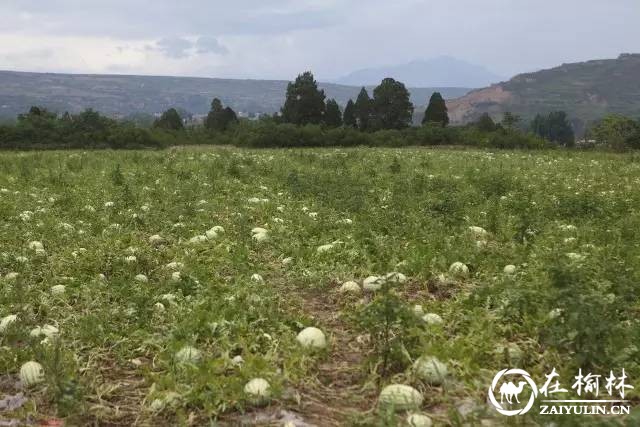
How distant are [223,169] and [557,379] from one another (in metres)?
15.1

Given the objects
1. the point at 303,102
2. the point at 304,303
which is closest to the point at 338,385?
the point at 304,303

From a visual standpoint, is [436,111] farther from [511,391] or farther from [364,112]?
[511,391]

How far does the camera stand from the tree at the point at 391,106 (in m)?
68.7

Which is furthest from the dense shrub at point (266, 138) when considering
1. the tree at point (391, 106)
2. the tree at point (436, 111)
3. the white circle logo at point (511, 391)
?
the white circle logo at point (511, 391)

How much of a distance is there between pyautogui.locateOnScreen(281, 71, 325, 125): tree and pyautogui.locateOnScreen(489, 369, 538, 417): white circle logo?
62.3 m

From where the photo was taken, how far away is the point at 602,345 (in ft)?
14.6

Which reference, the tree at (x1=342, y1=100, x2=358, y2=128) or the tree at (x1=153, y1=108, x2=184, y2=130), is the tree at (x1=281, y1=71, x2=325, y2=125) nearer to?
the tree at (x1=342, y1=100, x2=358, y2=128)

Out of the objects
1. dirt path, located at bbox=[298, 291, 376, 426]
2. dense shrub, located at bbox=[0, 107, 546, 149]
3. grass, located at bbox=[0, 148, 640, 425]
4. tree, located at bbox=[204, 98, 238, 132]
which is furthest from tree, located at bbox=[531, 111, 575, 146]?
dirt path, located at bbox=[298, 291, 376, 426]

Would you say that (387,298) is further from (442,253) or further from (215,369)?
(442,253)

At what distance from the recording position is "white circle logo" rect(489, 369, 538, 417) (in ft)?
12.8

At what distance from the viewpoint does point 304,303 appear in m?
6.48

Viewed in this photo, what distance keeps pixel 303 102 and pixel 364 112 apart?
8025 millimetres

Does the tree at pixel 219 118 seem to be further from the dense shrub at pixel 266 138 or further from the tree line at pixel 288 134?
the dense shrub at pixel 266 138

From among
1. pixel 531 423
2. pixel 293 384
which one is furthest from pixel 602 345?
pixel 293 384
